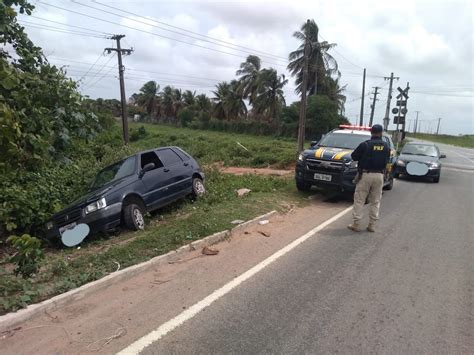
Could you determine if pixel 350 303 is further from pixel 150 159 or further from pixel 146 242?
pixel 150 159

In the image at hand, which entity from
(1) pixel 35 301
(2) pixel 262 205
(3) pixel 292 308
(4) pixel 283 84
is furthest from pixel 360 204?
(4) pixel 283 84

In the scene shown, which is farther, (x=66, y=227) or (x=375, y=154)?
(x=66, y=227)

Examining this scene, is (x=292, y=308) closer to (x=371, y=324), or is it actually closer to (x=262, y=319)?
(x=262, y=319)

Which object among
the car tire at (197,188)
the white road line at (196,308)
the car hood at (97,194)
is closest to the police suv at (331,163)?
the car tire at (197,188)

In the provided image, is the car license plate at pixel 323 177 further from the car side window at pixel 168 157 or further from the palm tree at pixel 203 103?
the palm tree at pixel 203 103

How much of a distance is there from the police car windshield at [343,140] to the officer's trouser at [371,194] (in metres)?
3.42

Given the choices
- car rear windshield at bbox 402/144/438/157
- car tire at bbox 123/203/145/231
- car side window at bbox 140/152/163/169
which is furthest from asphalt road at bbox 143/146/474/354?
car rear windshield at bbox 402/144/438/157

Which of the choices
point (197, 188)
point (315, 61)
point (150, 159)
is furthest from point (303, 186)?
point (315, 61)

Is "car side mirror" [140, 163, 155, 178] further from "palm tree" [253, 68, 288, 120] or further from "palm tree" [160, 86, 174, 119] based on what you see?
"palm tree" [160, 86, 174, 119]

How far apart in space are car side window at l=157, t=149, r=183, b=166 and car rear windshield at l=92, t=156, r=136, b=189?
31.0 inches

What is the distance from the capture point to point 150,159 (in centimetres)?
940

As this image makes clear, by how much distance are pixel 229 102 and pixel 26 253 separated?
61.5 metres

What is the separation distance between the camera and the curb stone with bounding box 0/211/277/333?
392 centimetres

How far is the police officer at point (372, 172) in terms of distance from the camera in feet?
24.2
